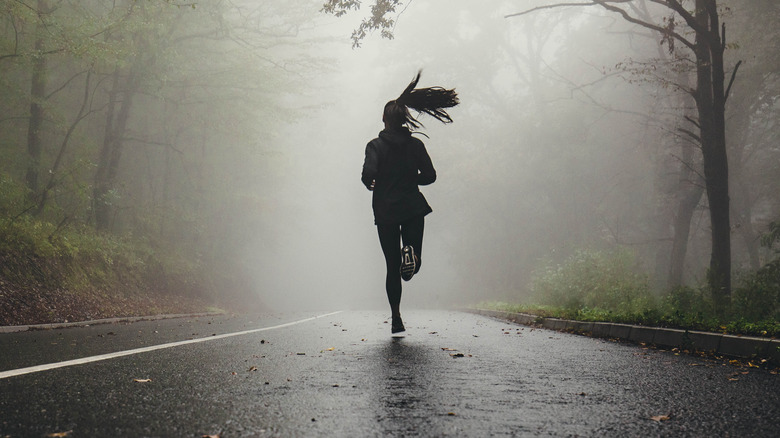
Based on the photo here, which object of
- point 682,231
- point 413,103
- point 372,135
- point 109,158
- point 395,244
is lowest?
point 395,244

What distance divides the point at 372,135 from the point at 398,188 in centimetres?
4350

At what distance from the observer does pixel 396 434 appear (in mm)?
2742

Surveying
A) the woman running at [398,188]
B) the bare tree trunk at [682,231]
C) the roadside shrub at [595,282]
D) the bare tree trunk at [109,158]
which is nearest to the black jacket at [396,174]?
the woman running at [398,188]

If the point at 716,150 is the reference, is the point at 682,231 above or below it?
below

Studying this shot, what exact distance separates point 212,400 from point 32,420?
93 cm

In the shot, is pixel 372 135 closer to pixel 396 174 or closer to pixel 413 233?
pixel 396 174

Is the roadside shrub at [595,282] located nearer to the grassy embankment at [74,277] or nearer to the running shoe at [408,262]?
the running shoe at [408,262]

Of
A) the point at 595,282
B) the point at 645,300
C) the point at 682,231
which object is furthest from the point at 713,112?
the point at 682,231

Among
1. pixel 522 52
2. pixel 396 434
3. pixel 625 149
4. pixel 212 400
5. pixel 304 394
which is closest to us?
pixel 396 434

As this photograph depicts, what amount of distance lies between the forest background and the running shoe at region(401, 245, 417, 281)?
3.57 m

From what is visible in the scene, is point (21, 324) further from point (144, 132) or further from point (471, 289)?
point (471, 289)

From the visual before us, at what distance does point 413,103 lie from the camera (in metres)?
7.76

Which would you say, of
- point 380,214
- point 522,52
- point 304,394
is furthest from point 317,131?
point 304,394

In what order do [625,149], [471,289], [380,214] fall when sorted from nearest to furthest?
[380,214] → [625,149] → [471,289]
